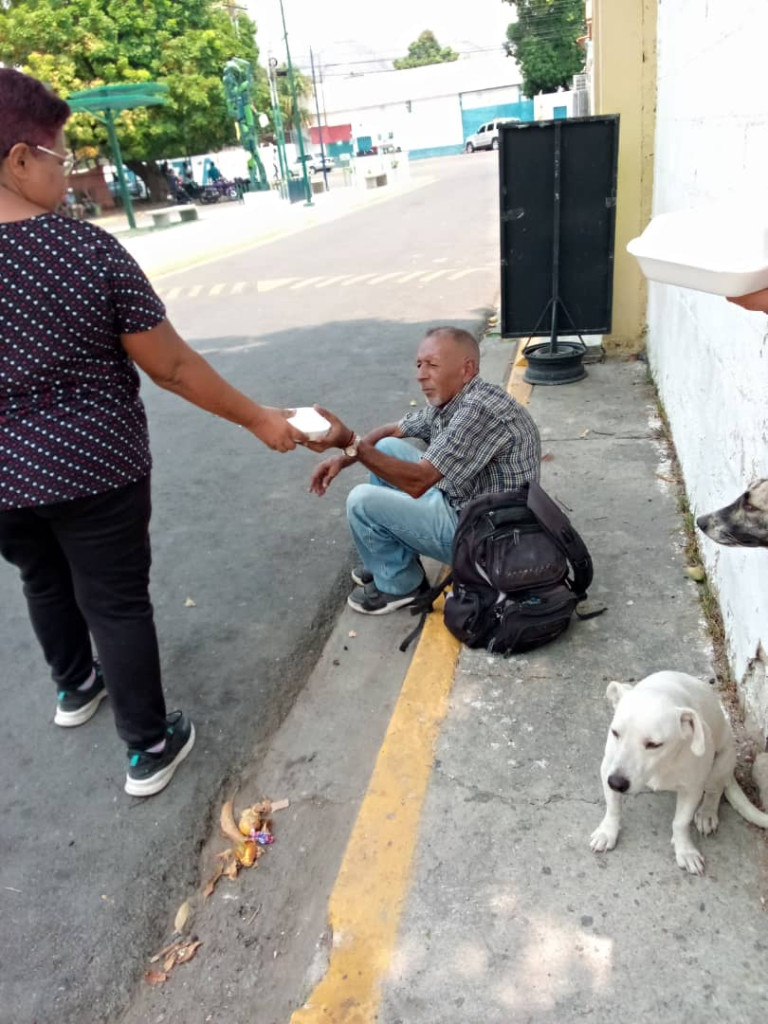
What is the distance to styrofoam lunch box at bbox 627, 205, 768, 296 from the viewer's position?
1.29 m

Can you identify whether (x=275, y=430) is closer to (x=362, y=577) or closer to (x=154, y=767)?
(x=154, y=767)

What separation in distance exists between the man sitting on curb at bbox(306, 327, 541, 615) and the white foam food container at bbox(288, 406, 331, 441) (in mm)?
43

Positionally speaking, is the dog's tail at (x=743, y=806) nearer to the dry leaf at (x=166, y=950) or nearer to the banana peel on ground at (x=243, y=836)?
the banana peel on ground at (x=243, y=836)

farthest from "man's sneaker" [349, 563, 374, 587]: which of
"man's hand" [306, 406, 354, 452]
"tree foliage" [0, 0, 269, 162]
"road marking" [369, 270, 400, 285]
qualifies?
"tree foliage" [0, 0, 269, 162]

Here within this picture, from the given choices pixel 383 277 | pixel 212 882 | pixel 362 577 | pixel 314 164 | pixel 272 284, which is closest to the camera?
pixel 212 882

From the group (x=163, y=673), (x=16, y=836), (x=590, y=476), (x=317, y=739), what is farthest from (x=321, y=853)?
(x=590, y=476)

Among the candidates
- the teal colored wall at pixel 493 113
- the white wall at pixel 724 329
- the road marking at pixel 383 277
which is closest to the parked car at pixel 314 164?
the teal colored wall at pixel 493 113

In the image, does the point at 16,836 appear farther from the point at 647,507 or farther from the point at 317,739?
the point at 647,507

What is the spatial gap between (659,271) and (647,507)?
2.74 m

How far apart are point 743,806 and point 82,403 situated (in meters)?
2.13

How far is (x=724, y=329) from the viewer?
292 cm

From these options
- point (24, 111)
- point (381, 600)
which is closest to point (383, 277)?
point (381, 600)

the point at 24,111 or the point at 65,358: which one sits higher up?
the point at 24,111

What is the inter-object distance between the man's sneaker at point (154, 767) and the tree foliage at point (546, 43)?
62231 millimetres
